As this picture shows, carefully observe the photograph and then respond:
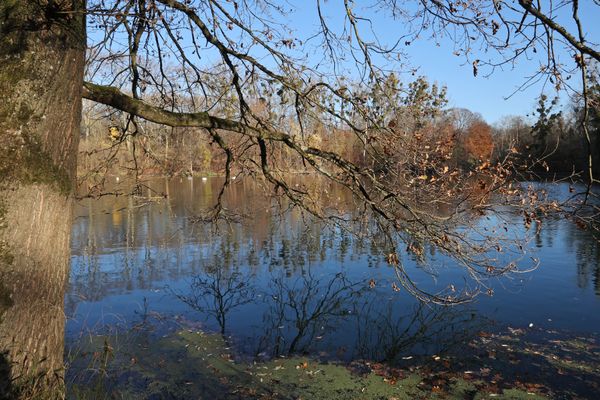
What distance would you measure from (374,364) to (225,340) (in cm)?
239

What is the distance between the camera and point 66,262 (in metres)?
2.73

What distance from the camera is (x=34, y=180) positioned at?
246 centimetres

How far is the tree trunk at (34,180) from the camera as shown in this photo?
2.38 m

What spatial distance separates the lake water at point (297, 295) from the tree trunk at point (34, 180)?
2.95 metres

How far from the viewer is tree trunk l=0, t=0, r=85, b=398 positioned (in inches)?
93.9

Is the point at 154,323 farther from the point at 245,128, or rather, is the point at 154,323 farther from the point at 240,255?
the point at 245,128

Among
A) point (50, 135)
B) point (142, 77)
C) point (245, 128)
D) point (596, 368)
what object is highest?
point (142, 77)

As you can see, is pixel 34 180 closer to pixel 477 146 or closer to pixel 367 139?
pixel 367 139

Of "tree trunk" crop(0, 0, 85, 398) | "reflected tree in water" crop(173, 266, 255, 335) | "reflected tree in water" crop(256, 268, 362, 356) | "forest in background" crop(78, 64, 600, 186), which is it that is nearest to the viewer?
"tree trunk" crop(0, 0, 85, 398)

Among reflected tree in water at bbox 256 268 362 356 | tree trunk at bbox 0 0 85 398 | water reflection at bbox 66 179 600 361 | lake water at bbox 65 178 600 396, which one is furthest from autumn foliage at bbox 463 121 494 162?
reflected tree in water at bbox 256 268 362 356

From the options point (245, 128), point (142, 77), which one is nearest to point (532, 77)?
point (245, 128)

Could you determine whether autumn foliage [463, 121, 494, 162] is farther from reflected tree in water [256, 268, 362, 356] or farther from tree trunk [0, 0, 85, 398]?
reflected tree in water [256, 268, 362, 356]

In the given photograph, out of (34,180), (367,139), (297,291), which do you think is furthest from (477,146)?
(34,180)

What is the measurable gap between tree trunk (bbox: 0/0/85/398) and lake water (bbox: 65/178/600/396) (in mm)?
2953
